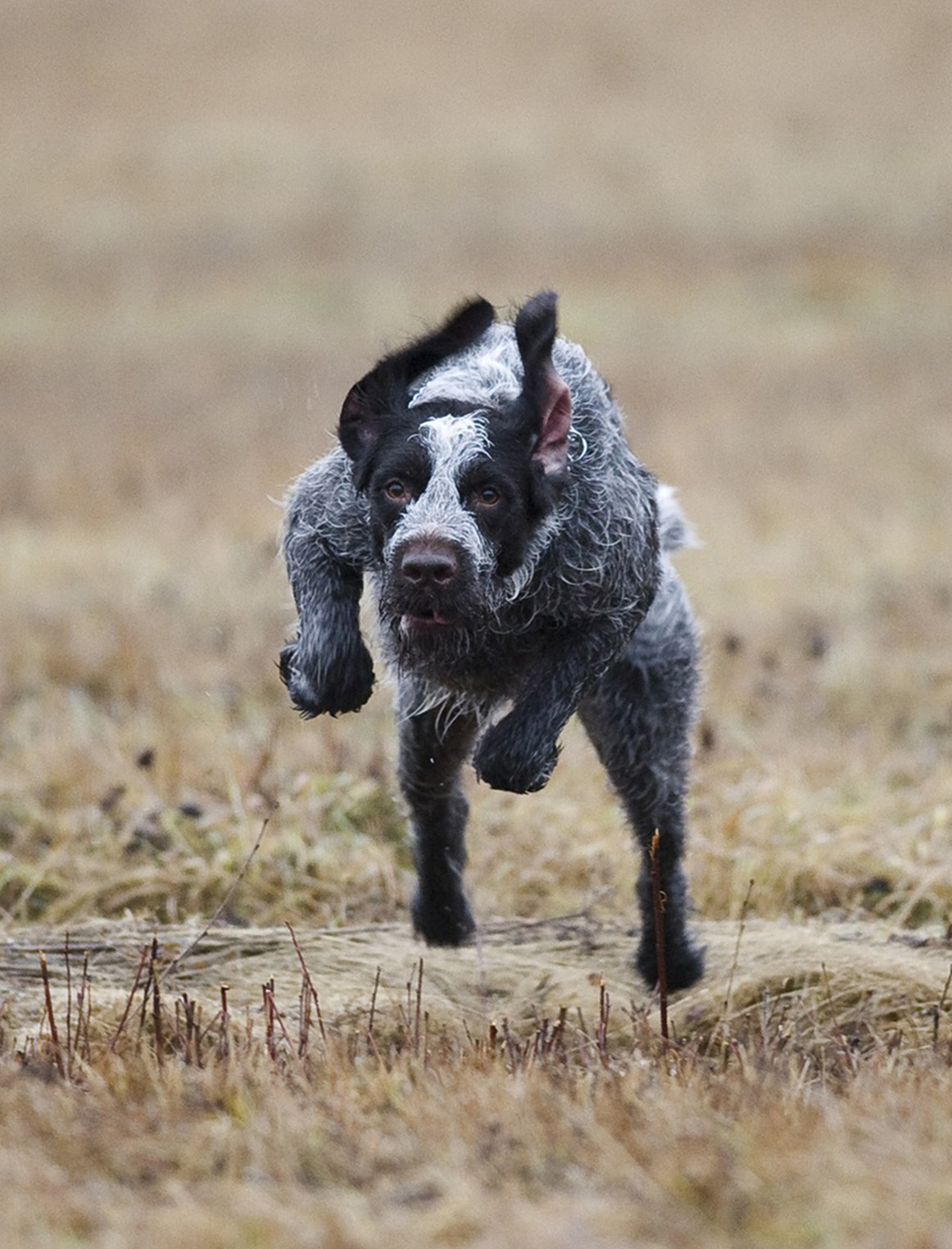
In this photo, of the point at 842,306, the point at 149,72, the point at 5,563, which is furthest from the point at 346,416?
the point at 149,72

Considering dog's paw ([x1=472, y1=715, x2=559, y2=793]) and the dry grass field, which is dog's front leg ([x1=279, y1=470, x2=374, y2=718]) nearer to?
dog's paw ([x1=472, y1=715, x2=559, y2=793])

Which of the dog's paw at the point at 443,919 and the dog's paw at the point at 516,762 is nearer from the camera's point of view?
the dog's paw at the point at 516,762

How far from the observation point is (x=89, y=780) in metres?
7.57

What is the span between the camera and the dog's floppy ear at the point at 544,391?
14.8ft

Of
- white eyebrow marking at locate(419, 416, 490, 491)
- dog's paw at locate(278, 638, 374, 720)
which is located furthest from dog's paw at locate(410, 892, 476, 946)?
white eyebrow marking at locate(419, 416, 490, 491)

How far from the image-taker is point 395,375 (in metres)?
4.74

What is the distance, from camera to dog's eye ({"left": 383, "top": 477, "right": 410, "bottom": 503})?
4.43 metres

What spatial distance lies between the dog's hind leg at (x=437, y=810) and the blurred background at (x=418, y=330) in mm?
805

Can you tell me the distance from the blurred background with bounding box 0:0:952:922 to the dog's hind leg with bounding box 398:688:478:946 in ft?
2.64

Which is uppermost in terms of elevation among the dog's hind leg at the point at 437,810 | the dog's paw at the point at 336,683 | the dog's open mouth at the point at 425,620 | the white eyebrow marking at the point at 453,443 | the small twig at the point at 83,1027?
the white eyebrow marking at the point at 453,443

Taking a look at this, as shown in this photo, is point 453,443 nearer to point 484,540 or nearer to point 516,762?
point 484,540

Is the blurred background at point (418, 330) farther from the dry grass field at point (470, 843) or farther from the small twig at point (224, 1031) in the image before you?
the small twig at point (224, 1031)

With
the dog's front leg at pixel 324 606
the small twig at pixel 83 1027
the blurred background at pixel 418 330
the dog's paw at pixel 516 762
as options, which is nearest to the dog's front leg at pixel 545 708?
the dog's paw at pixel 516 762

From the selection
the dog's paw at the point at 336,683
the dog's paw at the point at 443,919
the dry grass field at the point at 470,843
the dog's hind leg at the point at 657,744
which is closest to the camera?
the dry grass field at the point at 470,843
